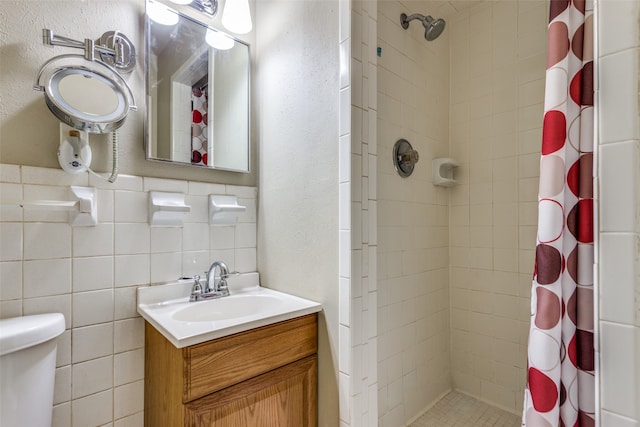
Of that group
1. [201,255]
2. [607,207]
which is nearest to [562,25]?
[607,207]

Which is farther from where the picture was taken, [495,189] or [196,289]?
[495,189]

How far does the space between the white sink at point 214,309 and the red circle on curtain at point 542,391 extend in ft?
2.16

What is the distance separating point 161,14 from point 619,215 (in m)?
1.61

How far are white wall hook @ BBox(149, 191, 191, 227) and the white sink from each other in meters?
0.25

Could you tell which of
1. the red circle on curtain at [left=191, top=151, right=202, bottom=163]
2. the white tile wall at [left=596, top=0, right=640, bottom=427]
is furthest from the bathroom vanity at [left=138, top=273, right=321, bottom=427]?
the white tile wall at [left=596, top=0, right=640, bottom=427]

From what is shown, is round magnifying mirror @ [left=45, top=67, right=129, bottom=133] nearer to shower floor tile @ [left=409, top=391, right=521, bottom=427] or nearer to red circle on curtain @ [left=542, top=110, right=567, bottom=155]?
red circle on curtain @ [left=542, top=110, right=567, bottom=155]

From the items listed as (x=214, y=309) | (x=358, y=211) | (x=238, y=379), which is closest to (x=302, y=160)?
(x=358, y=211)

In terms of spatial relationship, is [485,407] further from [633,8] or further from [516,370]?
[633,8]

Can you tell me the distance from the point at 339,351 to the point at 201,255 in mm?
709

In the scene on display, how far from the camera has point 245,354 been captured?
0.95 meters

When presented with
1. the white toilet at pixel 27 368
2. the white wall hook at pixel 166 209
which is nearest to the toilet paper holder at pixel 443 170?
the white wall hook at pixel 166 209

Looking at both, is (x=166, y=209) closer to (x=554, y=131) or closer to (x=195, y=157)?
(x=195, y=157)

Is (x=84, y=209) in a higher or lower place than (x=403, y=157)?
lower

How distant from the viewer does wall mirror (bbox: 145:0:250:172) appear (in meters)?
1.24
